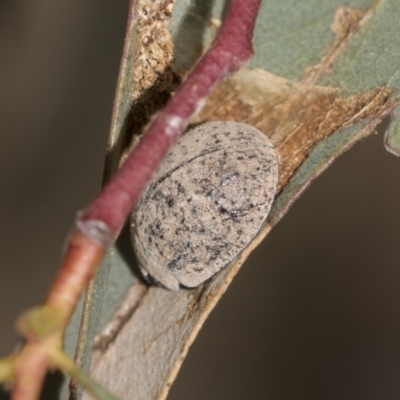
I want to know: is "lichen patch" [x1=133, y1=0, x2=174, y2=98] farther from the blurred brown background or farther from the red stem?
the blurred brown background

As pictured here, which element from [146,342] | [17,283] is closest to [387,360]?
[17,283]

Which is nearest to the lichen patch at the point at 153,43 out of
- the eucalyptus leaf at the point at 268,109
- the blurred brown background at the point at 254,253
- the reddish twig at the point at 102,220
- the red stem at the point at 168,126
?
the eucalyptus leaf at the point at 268,109

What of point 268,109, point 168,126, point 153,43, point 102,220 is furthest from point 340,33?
point 102,220

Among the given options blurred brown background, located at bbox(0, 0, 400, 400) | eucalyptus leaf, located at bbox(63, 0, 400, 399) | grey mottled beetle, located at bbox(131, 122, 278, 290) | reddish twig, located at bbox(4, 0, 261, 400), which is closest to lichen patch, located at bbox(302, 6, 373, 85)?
eucalyptus leaf, located at bbox(63, 0, 400, 399)

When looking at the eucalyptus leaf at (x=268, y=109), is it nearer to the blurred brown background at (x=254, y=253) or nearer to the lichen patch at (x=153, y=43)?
the lichen patch at (x=153, y=43)

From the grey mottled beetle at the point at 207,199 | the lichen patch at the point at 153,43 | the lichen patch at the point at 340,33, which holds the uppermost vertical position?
the lichen patch at the point at 340,33
